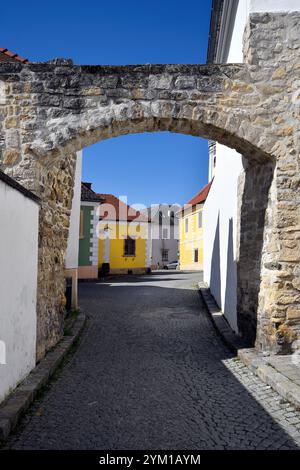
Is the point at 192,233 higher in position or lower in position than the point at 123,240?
higher

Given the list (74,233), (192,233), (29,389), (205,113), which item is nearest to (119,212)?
(192,233)

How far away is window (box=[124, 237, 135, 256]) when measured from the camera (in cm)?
2505

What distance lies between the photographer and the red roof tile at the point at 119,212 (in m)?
25.3

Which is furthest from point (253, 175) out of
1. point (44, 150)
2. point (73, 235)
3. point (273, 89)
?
point (73, 235)

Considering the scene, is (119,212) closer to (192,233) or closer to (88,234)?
(88,234)

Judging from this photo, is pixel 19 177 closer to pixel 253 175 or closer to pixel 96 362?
pixel 96 362

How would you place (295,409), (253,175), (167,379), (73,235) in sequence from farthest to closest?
(73,235) < (253,175) < (167,379) < (295,409)

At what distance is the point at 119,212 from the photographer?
26.1 m

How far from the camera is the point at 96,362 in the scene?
5176 millimetres

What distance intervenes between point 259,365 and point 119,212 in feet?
72.1

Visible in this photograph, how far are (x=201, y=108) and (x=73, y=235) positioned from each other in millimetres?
5246

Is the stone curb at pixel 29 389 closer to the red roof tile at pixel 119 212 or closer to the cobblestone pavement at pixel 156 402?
the cobblestone pavement at pixel 156 402

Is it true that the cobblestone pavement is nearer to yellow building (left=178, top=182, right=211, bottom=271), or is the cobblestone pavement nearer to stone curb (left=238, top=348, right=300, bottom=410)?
stone curb (left=238, top=348, right=300, bottom=410)

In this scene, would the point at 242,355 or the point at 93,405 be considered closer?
the point at 93,405
